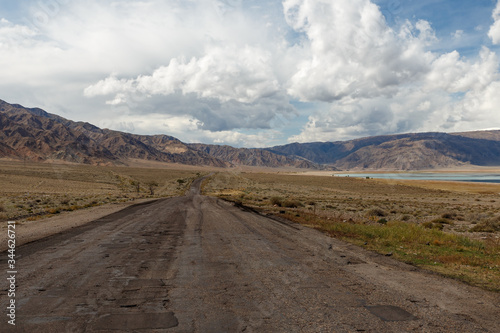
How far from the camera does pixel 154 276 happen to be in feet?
23.9

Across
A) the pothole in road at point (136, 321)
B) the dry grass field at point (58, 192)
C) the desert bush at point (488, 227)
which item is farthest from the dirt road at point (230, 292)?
the dry grass field at point (58, 192)

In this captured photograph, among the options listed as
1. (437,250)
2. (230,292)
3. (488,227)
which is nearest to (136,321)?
(230,292)

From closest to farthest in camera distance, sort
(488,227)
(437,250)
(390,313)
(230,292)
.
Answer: (390,313) → (230,292) → (437,250) → (488,227)

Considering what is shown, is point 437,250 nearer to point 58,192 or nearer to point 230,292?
point 230,292

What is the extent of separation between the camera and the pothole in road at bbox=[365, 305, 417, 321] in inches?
211

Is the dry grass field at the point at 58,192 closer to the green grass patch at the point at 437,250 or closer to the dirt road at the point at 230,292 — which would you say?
the dirt road at the point at 230,292

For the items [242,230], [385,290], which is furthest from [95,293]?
[242,230]

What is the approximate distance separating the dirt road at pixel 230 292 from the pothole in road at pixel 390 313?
19mm

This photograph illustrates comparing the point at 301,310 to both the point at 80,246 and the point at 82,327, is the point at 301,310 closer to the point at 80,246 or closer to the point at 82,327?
the point at 82,327

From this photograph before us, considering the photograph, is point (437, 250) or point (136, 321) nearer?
point (136, 321)

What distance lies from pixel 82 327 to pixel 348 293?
4.81 m

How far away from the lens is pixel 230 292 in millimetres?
6340

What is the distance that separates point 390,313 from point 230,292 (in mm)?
2944

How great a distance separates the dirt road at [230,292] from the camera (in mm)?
5020
